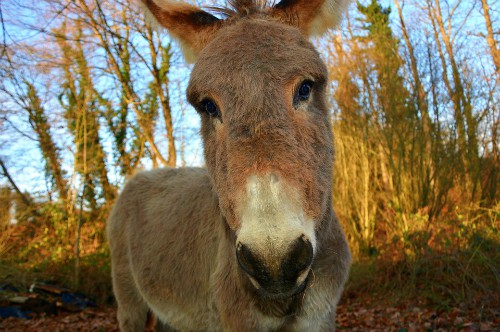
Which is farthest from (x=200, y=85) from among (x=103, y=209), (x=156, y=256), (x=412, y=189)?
(x=103, y=209)

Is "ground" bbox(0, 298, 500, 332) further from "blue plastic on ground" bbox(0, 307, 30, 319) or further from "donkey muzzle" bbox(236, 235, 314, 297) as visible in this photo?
"donkey muzzle" bbox(236, 235, 314, 297)

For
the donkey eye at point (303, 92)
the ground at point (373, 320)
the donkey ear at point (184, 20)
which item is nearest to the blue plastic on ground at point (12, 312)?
the ground at point (373, 320)

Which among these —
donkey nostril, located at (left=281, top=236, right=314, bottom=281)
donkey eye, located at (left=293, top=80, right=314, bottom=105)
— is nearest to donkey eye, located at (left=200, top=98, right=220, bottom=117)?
donkey eye, located at (left=293, top=80, right=314, bottom=105)

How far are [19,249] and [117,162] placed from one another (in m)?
3.40

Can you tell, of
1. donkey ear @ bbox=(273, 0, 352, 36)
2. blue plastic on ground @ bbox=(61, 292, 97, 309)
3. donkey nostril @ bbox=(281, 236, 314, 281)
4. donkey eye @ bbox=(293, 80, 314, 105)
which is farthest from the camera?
blue plastic on ground @ bbox=(61, 292, 97, 309)

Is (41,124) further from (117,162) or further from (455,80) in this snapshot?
(455,80)

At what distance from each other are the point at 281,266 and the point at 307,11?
186 cm

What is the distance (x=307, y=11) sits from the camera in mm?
2758

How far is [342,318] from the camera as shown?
6.78m

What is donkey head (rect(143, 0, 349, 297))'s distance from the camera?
1.66 metres

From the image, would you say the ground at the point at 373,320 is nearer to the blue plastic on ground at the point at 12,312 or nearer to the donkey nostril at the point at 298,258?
the blue plastic on ground at the point at 12,312

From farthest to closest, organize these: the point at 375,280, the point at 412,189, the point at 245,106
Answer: the point at 412,189
the point at 375,280
the point at 245,106

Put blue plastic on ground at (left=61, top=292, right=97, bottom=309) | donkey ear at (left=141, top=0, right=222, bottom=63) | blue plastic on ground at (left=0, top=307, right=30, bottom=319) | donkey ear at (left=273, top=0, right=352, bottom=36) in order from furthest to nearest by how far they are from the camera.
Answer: blue plastic on ground at (left=61, top=292, right=97, bottom=309)
blue plastic on ground at (left=0, top=307, right=30, bottom=319)
donkey ear at (left=141, top=0, right=222, bottom=63)
donkey ear at (left=273, top=0, right=352, bottom=36)

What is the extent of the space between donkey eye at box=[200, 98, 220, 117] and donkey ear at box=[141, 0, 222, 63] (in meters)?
0.76
